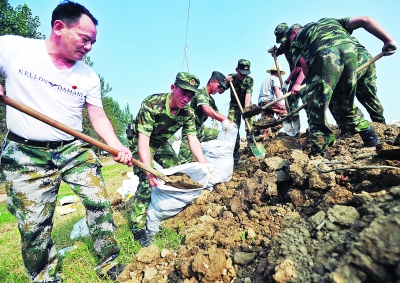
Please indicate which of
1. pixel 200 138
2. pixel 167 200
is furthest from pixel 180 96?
pixel 200 138

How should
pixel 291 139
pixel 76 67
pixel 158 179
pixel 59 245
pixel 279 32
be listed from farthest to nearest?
pixel 291 139 → pixel 279 32 → pixel 59 245 → pixel 158 179 → pixel 76 67

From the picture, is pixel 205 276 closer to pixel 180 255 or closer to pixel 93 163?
pixel 180 255

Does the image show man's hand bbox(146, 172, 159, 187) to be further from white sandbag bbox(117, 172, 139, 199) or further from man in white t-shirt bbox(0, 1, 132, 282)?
white sandbag bbox(117, 172, 139, 199)

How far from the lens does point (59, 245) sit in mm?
2938

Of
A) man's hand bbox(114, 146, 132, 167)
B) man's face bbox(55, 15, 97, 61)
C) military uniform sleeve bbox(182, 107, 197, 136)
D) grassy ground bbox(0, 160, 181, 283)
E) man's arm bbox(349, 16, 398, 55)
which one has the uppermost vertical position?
man's arm bbox(349, 16, 398, 55)

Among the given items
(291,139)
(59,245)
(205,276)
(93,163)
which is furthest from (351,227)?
(291,139)

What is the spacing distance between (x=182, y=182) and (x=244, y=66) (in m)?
3.32

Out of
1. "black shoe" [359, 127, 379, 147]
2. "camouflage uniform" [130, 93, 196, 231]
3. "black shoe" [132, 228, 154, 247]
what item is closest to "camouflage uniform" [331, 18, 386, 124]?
"black shoe" [359, 127, 379, 147]

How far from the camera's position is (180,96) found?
273 centimetres

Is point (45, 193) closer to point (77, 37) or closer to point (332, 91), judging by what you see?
point (77, 37)

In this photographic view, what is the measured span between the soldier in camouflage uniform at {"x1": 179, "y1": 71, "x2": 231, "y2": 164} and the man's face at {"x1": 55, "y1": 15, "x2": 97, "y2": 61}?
245 centimetres

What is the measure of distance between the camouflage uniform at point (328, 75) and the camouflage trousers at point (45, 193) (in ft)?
7.48

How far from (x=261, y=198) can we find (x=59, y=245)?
244 cm

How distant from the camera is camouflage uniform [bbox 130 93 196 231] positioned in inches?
109
